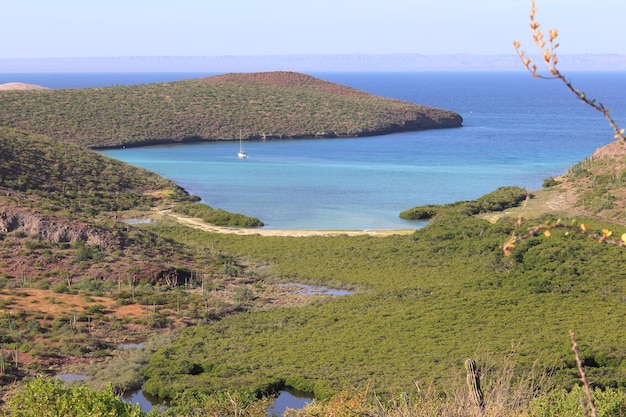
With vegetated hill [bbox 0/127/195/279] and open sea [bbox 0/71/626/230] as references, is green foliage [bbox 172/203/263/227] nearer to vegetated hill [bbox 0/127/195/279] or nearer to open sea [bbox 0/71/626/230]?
open sea [bbox 0/71/626/230]

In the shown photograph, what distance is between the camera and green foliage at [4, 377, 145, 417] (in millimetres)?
16781

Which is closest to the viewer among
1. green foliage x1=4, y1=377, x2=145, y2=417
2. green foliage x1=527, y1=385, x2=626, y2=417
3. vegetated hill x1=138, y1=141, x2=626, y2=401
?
green foliage x1=4, y1=377, x2=145, y2=417

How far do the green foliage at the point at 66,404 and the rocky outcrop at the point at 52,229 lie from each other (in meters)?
27.0

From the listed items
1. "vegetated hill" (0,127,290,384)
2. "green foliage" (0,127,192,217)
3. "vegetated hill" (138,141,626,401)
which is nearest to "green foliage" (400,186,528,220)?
"vegetated hill" (138,141,626,401)

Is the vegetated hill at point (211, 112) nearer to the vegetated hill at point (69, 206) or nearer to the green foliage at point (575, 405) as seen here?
the vegetated hill at point (69, 206)

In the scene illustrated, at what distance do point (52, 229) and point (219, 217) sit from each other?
1318cm

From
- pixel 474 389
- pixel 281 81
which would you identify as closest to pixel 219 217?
pixel 474 389

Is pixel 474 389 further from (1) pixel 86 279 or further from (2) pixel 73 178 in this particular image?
(2) pixel 73 178

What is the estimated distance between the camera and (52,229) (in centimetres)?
4462

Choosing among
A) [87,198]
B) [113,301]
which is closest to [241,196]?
[87,198]

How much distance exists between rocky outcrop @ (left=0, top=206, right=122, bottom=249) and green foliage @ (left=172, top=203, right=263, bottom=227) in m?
10.5

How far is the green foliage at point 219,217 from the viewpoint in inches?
2147

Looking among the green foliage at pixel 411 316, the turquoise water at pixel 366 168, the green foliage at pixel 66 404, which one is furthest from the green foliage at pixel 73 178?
the green foliage at pixel 66 404

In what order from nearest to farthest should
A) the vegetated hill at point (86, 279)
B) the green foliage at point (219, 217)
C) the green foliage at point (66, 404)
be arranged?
the green foliage at point (66, 404)
the vegetated hill at point (86, 279)
the green foliage at point (219, 217)
